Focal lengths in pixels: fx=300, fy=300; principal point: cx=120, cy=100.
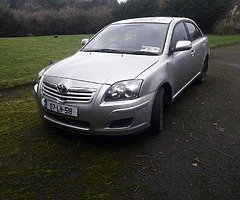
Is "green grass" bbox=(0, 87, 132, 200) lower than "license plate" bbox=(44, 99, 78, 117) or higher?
→ lower

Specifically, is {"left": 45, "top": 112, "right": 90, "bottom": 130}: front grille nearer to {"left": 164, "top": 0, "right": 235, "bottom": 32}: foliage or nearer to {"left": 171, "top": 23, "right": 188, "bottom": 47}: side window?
{"left": 171, "top": 23, "right": 188, "bottom": 47}: side window

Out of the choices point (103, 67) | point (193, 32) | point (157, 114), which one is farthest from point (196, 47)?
point (103, 67)

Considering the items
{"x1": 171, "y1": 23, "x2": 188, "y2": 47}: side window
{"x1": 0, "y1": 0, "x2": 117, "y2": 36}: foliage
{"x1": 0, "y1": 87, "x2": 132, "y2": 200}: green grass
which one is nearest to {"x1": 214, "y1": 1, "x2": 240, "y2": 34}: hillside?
{"x1": 0, "y1": 0, "x2": 117, "y2": 36}: foliage

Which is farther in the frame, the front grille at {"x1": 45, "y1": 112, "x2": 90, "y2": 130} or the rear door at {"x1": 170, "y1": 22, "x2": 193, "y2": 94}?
the rear door at {"x1": 170, "y1": 22, "x2": 193, "y2": 94}

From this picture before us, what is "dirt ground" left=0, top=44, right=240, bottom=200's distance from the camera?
113 inches

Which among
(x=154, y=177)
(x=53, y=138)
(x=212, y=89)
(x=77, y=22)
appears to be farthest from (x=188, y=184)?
(x=77, y=22)

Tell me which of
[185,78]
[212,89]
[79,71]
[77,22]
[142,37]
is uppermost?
[142,37]

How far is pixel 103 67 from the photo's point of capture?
3.82 m

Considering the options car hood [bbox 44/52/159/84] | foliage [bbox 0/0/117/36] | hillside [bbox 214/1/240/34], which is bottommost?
foliage [bbox 0/0/117/36]

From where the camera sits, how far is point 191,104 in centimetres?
529

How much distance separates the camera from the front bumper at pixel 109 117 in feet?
10.9

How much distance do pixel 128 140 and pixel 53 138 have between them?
0.97 metres

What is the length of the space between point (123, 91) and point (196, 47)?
279 centimetres

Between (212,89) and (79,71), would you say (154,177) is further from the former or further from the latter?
(212,89)
